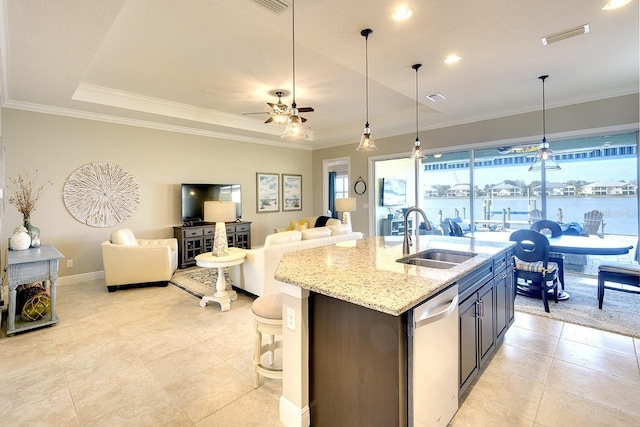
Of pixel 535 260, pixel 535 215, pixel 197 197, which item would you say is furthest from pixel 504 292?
pixel 197 197

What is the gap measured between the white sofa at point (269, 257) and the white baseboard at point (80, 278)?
100 inches

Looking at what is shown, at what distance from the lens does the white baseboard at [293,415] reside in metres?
1.75

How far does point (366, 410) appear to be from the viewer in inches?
58.8

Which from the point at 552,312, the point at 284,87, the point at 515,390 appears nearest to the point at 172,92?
the point at 284,87

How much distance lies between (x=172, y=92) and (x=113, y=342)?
11.7 ft

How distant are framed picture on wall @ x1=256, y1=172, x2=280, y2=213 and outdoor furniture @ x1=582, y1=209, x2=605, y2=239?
610cm

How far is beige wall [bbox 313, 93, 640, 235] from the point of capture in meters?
4.29

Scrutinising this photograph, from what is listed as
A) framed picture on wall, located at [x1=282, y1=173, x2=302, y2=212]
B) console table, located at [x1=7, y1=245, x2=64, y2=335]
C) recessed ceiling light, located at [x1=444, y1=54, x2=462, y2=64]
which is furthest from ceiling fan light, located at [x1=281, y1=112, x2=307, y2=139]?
framed picture on wall, located at [x1=282, y1=173, x2=302, y2=212]

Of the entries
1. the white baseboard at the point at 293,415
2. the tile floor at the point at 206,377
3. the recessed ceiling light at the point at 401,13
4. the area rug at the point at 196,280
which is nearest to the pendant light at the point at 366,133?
the recessed ceiling light at the point at 401,13

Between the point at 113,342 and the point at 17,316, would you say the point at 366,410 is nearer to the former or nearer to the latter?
the point at 113,342

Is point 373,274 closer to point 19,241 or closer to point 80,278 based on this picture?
point 19,241

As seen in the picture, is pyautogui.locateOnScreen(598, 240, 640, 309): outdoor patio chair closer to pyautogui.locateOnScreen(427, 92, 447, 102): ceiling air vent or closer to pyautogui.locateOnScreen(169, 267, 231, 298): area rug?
pyautogui.locateOnScreen(427, 92, 447, 102): ceiling air vent

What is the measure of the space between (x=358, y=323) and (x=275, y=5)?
2.24 meters

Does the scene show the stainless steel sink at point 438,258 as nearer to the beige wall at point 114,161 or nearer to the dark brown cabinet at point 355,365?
the dark brown cabinet at point 355,365
